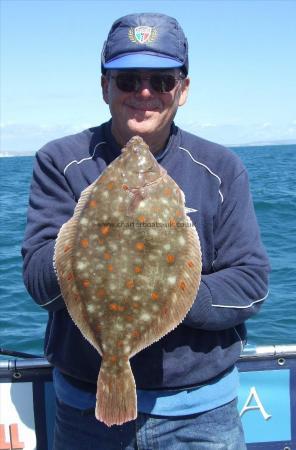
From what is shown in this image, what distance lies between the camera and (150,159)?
8.74 ft

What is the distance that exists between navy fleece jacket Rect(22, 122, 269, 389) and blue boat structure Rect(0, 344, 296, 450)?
925 mm

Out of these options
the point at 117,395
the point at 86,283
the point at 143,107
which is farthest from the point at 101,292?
the point at 143,107

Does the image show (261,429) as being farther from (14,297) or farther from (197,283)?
(14,297)

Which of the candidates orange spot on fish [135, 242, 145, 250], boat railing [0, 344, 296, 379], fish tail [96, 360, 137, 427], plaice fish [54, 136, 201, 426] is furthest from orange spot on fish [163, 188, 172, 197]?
boat railing [0, 344, 296, 379]

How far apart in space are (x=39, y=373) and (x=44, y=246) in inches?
57.0

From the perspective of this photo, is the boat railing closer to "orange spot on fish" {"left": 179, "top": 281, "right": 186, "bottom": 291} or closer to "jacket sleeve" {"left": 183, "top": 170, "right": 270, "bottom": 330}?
"jacket sleeve" {"left": 183, "top": 170, "right": 270, "bottom": 330}

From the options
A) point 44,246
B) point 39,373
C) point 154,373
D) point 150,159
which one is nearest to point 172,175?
point 150,159

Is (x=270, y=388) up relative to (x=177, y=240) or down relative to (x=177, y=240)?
down

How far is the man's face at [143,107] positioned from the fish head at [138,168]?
0.76 ft

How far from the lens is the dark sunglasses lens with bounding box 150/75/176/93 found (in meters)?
2.83

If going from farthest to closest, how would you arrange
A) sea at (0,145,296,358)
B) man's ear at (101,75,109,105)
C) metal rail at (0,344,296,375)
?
Result: sea at (0,145,296,358)
metal rail at (0,344,296,375)
man's ear at (101,75,109,105)

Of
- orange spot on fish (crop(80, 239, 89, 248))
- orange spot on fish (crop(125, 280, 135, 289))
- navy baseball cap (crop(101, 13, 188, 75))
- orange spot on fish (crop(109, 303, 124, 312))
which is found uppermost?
navy baseball cap (crop(101, 13, 188, 75))

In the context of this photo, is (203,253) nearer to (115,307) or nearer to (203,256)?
(203,256)

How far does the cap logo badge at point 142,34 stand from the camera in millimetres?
2824
